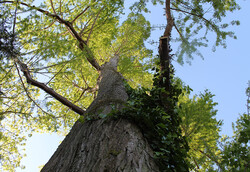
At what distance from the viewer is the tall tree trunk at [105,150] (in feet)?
5.24

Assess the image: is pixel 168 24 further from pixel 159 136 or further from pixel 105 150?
pixel 105 150

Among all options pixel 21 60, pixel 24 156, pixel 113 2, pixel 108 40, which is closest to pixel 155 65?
pixel 21 60

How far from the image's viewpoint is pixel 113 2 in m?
6.84

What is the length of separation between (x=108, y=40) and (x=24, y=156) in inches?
247

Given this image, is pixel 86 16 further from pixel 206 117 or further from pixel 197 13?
pixel 206 117

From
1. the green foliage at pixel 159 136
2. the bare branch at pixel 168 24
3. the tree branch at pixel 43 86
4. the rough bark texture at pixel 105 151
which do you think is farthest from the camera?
the tree branch at pixel 43 86

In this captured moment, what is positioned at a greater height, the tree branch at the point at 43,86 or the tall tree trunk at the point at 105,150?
the tree branch at the point at 43,86

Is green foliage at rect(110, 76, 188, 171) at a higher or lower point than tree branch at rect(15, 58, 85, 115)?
lower

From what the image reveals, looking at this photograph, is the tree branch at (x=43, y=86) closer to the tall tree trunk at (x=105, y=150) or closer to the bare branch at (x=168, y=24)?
the tall tree trunk at (x=105, y=150)

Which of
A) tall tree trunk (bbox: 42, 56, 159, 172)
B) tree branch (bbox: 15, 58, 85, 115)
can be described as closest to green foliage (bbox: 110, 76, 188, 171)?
tall tree trunk (bbox: 42, 56, 159, 172)

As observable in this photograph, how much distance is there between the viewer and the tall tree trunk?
160 centimetres

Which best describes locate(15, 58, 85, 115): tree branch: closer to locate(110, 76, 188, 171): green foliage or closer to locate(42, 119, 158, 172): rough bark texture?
locate(42, 119, 158, 172): rough bark texture

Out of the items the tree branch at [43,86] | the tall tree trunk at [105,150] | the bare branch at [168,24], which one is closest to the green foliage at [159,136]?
the tall tree trunk at [105,150]

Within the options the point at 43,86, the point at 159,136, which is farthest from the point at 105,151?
the point at 43,86
